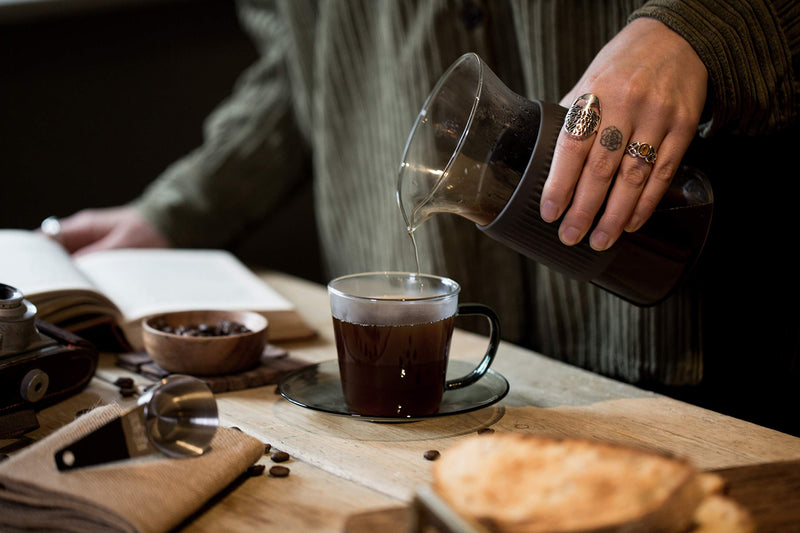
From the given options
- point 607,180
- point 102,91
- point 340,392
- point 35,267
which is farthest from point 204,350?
point 102,91

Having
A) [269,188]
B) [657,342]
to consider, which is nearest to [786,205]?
[657,342]

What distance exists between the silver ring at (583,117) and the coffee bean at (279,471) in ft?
1.62

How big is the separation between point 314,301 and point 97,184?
1.56 meters

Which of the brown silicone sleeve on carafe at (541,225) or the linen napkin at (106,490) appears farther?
the brown silicone sleeve on carafe at (541,225)

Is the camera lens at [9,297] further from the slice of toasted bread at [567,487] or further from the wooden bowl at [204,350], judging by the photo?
the slice of toasted bread at [567,487]

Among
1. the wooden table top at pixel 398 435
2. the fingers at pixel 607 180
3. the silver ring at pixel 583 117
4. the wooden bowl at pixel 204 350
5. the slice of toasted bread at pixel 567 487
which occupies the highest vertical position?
the silver ring at pixel 583 117

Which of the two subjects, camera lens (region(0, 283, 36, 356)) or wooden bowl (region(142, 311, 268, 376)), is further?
wooden bowl (region(142, 311, 268, 376))

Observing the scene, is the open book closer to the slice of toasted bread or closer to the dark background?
the slice of toasted bread

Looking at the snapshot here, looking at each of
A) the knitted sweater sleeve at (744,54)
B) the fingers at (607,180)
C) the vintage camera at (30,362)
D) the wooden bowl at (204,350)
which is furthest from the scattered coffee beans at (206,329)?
the knitted sweater sleeve at (744,54)

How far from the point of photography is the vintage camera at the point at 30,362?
938 millimetres

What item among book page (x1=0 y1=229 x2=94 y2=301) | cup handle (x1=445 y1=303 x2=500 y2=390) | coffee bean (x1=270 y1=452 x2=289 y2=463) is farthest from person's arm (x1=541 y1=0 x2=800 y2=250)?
book page (x1=0 y1=229 x2=94 y2=301)

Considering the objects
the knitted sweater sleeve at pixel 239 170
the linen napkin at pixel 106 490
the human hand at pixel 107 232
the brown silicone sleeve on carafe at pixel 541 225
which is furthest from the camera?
the knitted sweater sleeve at pixel 239 170

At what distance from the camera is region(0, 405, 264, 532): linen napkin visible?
68cm

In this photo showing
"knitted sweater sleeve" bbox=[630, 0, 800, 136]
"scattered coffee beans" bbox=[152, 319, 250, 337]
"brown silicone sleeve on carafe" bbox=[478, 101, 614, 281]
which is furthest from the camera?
"scattered coffee beans" bbox=[152, 319, 250, 337]
